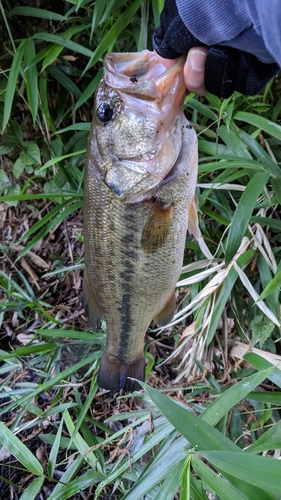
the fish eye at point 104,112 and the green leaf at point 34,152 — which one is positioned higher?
the fish eye at point 104,112

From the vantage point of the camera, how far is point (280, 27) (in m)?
1.01

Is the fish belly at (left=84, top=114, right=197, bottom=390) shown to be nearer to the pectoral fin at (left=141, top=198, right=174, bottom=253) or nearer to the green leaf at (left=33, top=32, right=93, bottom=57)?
the pectoral fin at (left=141, top=198, right=174, bottom=253)

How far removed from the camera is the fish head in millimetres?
1325

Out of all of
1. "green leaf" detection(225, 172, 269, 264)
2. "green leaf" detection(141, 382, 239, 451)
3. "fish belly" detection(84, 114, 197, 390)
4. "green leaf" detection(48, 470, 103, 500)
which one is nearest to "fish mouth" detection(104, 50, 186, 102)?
"fish belly" detection(84, 114, 197, 390)

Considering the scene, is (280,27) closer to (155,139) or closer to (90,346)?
(155,139)

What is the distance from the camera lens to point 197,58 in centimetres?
118

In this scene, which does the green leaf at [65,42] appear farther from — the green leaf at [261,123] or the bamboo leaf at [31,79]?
the green leaf at [261,123]

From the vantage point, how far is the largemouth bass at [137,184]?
1353 millimetres

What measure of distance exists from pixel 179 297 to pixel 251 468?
5.11 feet

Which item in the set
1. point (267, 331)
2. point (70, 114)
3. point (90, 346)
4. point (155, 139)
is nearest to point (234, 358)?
point (267, 331)

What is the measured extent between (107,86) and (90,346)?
1447 mm

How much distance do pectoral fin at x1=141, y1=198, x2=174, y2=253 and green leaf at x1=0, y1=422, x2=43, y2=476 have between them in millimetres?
1161

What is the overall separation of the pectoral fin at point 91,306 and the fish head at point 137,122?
48 centimetres

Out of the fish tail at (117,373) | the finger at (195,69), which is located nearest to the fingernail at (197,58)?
the finger at (195,69)
